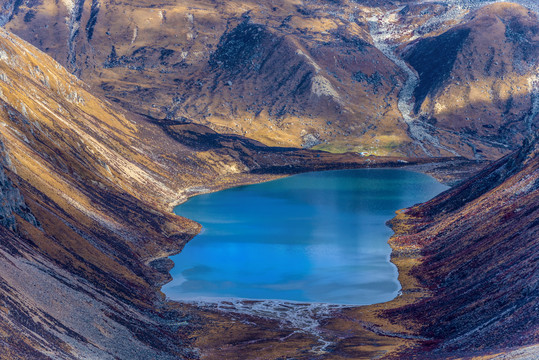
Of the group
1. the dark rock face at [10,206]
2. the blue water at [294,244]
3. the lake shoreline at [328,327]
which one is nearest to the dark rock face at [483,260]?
the lake shoreline at [328,327]

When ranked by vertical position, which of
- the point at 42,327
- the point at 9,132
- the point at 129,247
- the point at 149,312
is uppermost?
the point at 9,132

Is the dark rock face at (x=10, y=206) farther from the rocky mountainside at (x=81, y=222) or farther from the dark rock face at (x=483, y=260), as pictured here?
the dark rock face at (x=483, y=260)

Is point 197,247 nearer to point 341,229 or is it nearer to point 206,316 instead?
point 341,229

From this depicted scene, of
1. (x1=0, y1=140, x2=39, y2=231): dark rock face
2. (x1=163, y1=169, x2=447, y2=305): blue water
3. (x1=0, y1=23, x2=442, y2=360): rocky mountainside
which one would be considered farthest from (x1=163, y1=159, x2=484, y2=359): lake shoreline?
(x1=0, y1=140, x2=39, y2=231): dark rock face

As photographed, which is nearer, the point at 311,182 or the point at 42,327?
the point at 42,327

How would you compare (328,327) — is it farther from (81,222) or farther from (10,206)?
(81,222)

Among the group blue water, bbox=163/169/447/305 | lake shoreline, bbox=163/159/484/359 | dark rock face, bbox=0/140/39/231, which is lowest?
lake shoreline, bbox=163/159/484/359

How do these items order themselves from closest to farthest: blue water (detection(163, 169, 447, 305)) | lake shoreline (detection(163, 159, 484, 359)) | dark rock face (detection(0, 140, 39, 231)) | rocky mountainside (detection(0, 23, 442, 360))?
1. rocky mountainside (detection(0, 23, 442, 360))
2. lake shoreline (detection(163, 159, 484, 359))
3. dark rock face (detection(0, 140, 39, 231))
4. blue water (detection(163, 169, 447, 305))

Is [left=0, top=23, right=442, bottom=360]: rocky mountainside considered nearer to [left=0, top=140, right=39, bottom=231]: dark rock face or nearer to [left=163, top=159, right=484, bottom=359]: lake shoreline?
[left=0, top=140, right=39, bottom=231]: dark rock face

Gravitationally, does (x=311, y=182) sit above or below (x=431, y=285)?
above

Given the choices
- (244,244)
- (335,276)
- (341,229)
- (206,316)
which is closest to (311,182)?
(341,229)
